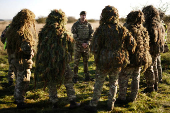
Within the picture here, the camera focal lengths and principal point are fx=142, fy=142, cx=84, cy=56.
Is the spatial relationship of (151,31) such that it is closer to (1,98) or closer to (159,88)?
(159,88)

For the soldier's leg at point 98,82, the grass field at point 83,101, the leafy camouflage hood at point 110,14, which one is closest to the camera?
the leafy camouflage hood at point 110,14

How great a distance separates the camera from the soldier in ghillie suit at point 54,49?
3.51 meters

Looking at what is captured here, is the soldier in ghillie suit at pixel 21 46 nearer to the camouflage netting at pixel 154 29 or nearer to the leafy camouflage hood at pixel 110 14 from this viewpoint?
the leafy camouflage hood at pixel 110 14

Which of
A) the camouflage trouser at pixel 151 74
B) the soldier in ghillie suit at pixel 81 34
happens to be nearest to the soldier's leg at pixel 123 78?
the camouflage trouser at pixel 151 74

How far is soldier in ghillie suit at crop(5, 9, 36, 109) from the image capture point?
401cm

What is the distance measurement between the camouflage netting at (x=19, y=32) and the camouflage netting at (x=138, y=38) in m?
2.90

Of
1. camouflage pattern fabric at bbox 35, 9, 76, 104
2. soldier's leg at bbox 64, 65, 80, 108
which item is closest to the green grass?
soldier's leg at bbox 64, 65, 80, 108

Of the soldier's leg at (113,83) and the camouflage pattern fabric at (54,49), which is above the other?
the camouflage pattern fabric at (54,49)

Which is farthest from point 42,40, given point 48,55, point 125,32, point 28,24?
point 125,32

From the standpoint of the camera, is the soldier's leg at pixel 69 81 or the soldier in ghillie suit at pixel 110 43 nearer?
the soldier in ghillie suit at pixel 110 43

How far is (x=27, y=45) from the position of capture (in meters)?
4.00

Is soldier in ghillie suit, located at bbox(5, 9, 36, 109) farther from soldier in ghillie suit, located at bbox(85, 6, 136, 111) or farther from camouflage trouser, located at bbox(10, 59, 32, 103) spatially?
soldier in ghillie suit, located at bbox(85, 6, 136, 111)

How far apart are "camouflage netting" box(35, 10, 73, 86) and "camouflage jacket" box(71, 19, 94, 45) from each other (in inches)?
96.4

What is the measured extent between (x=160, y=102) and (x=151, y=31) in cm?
231
